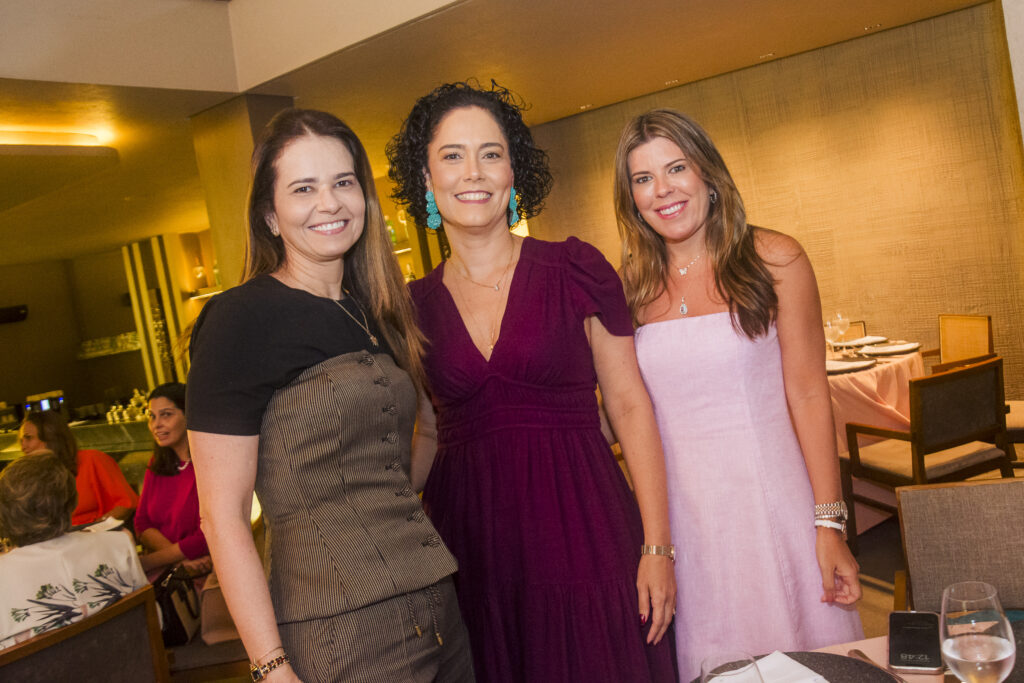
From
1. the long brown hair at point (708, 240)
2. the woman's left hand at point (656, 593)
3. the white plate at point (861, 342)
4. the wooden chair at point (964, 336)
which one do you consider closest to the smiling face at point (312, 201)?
the long brown hair at point (708, 240)

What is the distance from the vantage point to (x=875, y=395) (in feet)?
14.7

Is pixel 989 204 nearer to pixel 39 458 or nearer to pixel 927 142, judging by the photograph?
pixel 927 142

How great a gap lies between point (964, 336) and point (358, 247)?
483 cm

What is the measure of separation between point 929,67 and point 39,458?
21.0 ft

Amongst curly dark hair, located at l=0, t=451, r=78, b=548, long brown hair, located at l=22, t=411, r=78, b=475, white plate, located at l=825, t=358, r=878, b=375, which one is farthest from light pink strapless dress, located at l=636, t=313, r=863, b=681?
long brown hair, located at l=22, t=411, r=78, b=475

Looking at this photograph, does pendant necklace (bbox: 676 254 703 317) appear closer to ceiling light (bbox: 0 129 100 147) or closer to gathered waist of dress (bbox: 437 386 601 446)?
gathered waist of dress (bbox: 437 386 601 446)

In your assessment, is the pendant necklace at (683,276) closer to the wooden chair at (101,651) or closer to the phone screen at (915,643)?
the phone screen at (915,643)

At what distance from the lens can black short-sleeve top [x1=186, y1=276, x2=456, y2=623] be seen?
1.41 metres

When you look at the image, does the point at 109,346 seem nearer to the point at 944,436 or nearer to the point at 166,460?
the point at 166,460

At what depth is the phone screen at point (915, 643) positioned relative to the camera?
4.06 feet

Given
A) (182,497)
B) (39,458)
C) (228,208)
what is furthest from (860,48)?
(39,458)

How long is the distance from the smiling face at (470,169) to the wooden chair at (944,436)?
2660 mm

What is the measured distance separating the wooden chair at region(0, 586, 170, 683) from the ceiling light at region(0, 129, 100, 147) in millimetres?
3799

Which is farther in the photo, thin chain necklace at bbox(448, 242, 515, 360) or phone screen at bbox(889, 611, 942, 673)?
thin chain necklace at bbox(448, 242, 515, 360)
